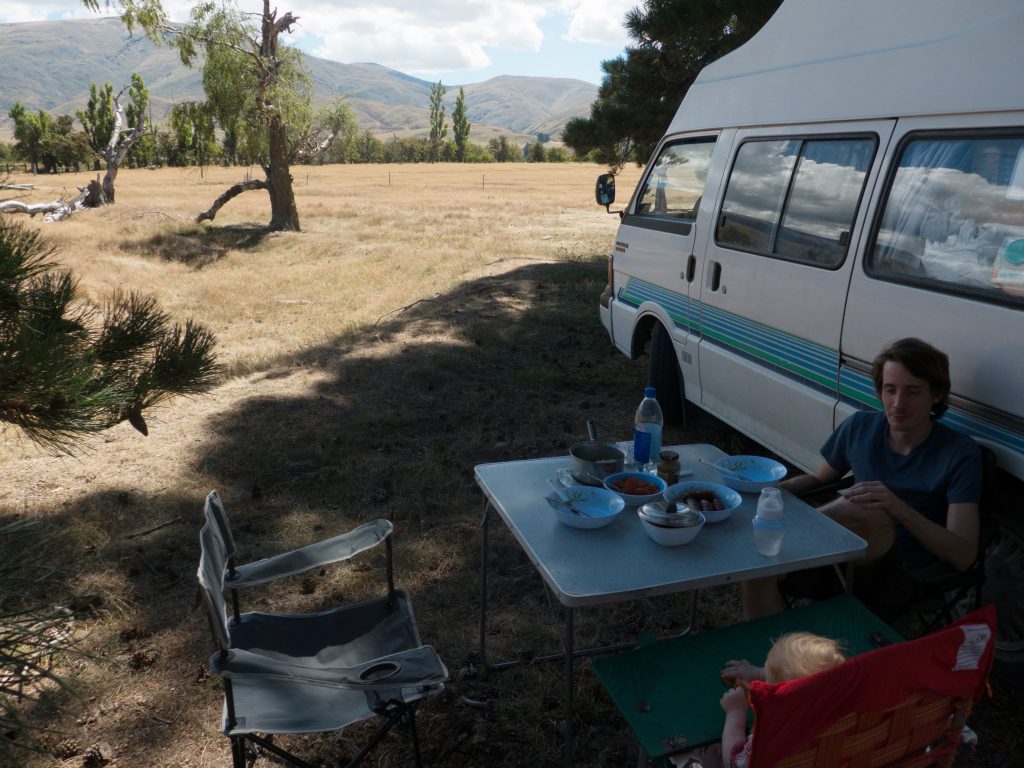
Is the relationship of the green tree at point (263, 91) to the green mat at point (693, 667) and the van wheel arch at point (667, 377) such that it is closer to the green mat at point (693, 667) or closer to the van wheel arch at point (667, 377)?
the van wheel arch at point (667, 377)

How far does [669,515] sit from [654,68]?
864cm

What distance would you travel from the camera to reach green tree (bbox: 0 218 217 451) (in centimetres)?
212

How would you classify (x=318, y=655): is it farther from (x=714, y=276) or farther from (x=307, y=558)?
(x=714, y=276)

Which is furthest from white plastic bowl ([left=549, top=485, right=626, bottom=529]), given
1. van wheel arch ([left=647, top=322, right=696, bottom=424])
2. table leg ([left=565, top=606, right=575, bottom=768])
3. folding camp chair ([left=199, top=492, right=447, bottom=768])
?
van wheel arch ([left=647, top=322, right=696, bottom=424])

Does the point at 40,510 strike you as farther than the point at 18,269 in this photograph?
Yes

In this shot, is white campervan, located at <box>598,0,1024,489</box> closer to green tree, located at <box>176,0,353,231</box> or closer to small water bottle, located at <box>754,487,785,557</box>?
small water bottle, located at <box>754,487,785,557</box>

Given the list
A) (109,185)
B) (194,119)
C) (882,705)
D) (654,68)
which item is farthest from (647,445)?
(109,185)

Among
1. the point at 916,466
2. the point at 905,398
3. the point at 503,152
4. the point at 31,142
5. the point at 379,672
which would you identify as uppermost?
the point at 503,152

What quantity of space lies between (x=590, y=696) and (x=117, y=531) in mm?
3040

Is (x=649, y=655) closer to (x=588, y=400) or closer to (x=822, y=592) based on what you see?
(x=822, y=592)

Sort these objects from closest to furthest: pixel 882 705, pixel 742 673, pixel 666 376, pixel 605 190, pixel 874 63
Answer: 1. pixel 882 705
2. pixel 742 673
3. pixel 874 63
4. pixel 666 376
5. pixel 605 190

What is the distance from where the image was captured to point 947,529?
2.65 m

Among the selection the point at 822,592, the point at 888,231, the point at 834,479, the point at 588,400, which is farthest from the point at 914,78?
the point at 588,400

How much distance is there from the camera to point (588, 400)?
6.85 meters
